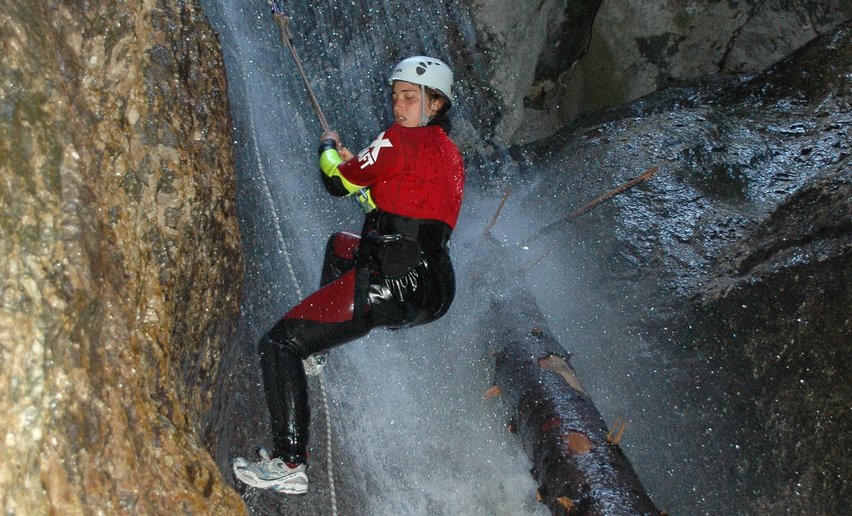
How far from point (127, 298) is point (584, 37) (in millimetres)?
8508

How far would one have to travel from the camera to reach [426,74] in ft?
12.5

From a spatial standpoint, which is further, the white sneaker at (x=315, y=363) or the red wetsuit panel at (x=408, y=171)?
the white sneaker at (x=315, y=363)

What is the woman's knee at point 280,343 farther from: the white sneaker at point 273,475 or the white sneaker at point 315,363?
the white sneaker at point 315,363

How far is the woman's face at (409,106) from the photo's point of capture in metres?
3.80

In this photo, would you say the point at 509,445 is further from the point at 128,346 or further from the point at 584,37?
the point at 584,37

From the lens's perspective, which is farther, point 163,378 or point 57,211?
point 163,378

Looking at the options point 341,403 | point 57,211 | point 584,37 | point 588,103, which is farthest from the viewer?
point 588,103

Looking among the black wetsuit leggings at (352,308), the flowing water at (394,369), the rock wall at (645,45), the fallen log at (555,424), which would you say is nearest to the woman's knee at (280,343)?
the black wetsuit leggings at (352,308)

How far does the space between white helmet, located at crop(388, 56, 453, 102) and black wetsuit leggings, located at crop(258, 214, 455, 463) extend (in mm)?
793

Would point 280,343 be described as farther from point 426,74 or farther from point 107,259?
point 426,74

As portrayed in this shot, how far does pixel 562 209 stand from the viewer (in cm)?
727

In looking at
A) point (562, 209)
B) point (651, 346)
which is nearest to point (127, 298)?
point (651, 346)

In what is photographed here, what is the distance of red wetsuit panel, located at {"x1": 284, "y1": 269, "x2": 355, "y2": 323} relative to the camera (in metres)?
3.60

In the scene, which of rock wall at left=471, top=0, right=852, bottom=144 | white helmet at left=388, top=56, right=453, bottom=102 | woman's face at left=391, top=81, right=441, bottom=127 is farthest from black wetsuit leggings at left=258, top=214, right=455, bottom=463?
rock wall at left=471, top=0, right=852, bottom=144
